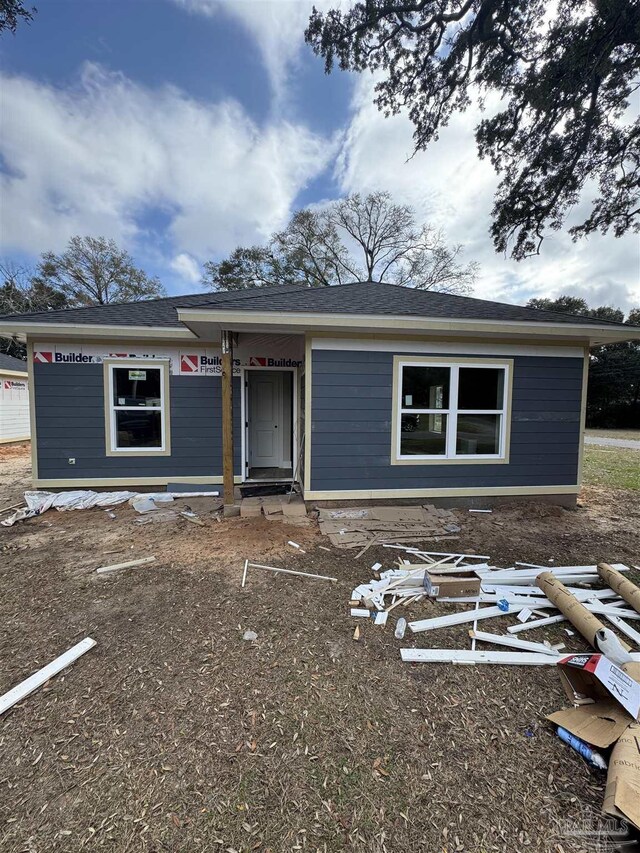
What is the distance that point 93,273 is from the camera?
22688 mm

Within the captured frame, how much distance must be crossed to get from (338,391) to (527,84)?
22.8 feet

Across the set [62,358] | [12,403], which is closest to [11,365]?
[12,403]

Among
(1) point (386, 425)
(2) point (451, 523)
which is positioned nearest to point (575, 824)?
(2) point (451, 523)

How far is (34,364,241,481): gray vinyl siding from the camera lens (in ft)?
19.5

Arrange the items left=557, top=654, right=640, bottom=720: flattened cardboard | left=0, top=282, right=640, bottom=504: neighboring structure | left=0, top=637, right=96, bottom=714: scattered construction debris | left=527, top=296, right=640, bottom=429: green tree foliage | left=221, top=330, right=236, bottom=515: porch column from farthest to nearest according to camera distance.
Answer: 1. left=527, top=296, right=640, bottom=429: green tree foliage
2. left=0, top=282, right=640, bottom=504: neighboring structure
3. left=221, top=330, right=236, bottom=515: porch column
4. left=0, top=637, right=96, bottom=714: scattered construction debris
5. left=557, top=654, right=640, bottom=720: flattened cardboard

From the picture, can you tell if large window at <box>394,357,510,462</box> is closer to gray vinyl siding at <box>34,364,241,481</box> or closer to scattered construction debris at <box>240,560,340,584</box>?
scattered construction debris at <box>240,560,340,584</box>

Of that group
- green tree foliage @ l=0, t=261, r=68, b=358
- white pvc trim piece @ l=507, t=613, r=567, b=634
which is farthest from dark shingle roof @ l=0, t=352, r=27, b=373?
white pvc trim piece @ l=507, t=613, r=567, b=634

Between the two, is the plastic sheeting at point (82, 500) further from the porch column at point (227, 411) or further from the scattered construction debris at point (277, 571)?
the scattered construction debris at point (277, 571)

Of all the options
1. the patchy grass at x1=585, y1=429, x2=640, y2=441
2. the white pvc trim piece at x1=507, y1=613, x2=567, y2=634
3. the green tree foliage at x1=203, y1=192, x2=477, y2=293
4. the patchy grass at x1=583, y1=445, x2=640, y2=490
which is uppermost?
the green tree foliage at x1=203, y1=192, x2=477, y2=293

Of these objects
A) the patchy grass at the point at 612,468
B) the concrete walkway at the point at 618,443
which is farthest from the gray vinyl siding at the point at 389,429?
the concrete walkway at the point at 618,443

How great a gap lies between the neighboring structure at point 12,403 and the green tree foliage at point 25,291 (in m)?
10.1

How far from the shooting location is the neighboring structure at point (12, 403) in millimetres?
12023

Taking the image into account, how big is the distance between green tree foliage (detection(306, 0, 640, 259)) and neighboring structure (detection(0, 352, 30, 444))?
13.0 metres

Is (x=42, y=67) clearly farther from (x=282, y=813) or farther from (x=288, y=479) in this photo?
(x=282, y=813)
